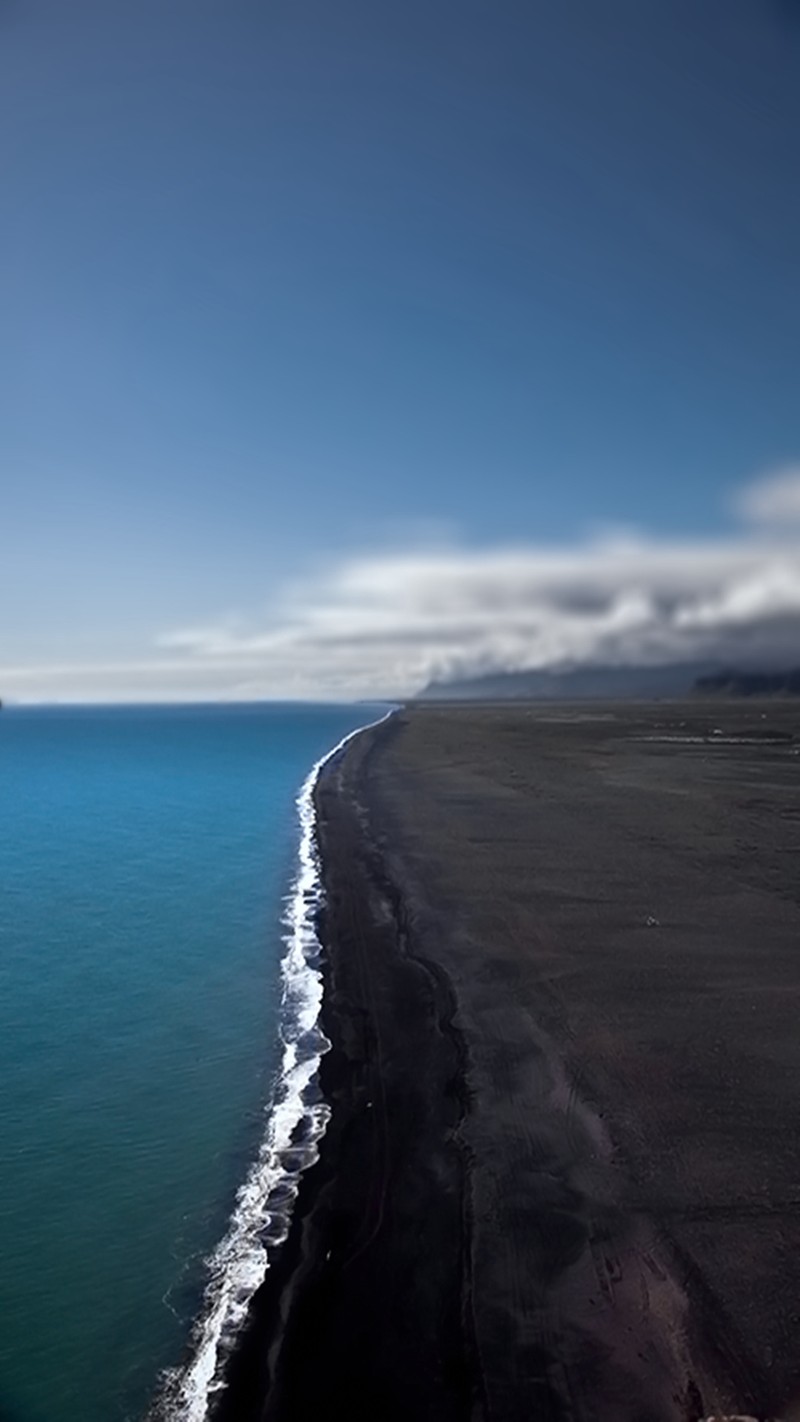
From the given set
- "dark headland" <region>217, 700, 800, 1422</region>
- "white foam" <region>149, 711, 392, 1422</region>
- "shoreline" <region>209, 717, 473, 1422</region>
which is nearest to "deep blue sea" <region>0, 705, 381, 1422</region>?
"white foam" <region>149, 711, 392, 1422</region>

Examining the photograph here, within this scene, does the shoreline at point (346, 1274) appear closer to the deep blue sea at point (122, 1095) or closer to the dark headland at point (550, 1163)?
the dark headland at point (550, 1163)

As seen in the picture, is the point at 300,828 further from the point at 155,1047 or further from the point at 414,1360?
the point at 414,1360

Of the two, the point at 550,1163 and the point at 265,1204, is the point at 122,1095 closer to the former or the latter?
the point at 265,1204

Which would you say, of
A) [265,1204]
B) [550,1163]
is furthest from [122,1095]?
[550,1163]

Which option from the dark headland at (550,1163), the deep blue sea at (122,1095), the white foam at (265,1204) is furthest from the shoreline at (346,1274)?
the deep blue sea at (122,1095)

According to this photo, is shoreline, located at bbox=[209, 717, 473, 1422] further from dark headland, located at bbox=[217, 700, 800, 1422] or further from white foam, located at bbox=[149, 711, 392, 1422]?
white foam, located at bbox=[149, 711, 392, 1422]

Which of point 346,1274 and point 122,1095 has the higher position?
point 346,1274
